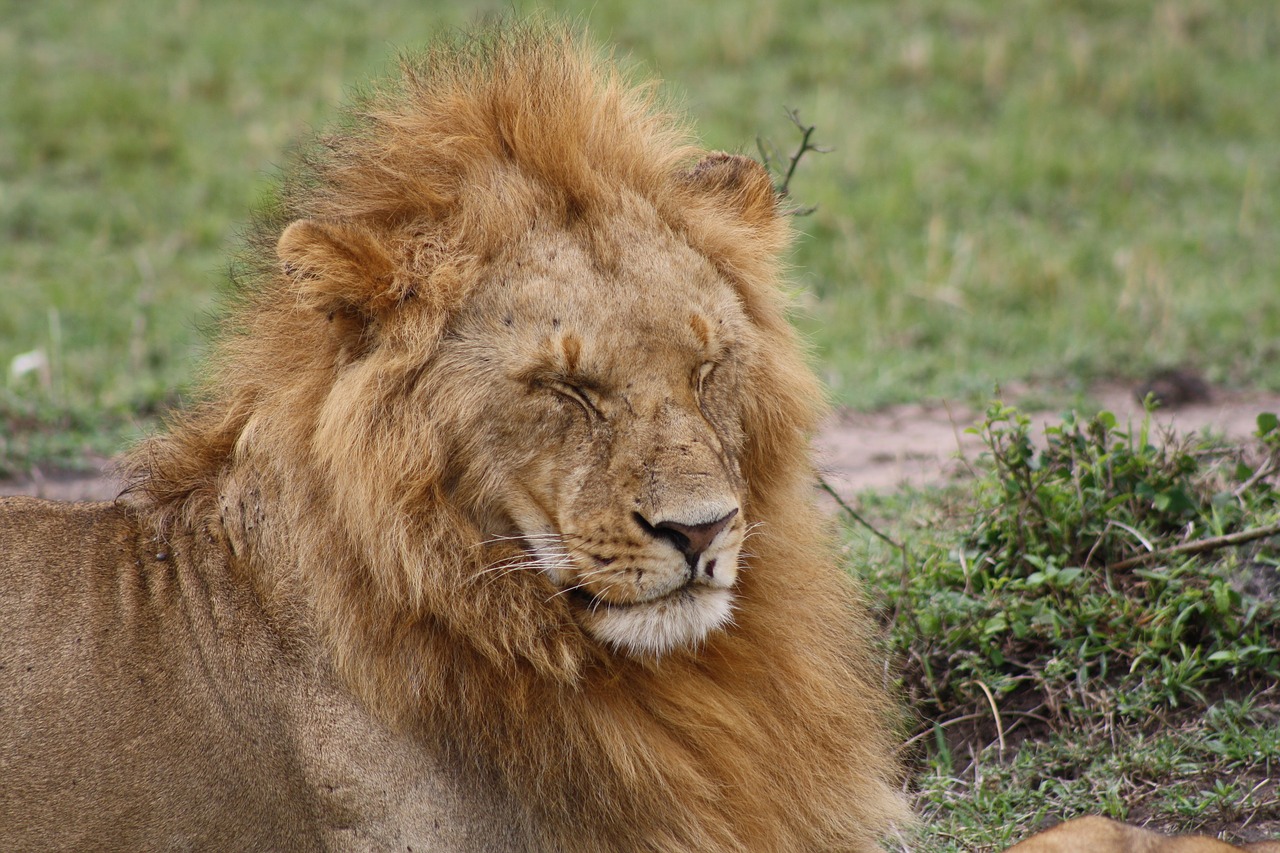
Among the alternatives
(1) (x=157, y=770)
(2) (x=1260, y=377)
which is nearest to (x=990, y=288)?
(2) (x=1260, y=377)

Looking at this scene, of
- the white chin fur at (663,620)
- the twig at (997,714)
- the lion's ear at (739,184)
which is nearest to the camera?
the white chin fur at (663,620)

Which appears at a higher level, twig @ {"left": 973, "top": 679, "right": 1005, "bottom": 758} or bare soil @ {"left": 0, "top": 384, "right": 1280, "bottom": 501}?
bare soil @ {"left": 0, "top": 384, "right": 1280, "bottom": 501}

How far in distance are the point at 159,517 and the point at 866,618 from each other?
1.65 meters

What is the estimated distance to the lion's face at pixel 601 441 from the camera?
251 centimetres

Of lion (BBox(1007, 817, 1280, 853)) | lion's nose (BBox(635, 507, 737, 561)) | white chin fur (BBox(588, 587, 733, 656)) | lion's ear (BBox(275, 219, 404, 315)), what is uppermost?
lion's ear (BBox(275, 219, 404, 315))

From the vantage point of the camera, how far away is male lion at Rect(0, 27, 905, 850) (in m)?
2.60

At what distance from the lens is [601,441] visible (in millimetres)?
2568

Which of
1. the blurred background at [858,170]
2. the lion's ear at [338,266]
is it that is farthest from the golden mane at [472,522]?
the blurred background at [858,170]

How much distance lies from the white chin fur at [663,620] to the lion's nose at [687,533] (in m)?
0.10

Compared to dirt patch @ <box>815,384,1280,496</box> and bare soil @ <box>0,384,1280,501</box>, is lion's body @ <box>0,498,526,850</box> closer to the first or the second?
bare soil @ <box>0,384,1280,501</box>

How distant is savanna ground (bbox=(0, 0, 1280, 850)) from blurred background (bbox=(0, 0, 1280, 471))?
0.08 feet

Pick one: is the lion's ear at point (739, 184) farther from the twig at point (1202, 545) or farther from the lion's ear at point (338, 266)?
the twig at point (1202, 545)

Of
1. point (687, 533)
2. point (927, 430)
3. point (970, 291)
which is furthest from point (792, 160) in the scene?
point (970, 291)

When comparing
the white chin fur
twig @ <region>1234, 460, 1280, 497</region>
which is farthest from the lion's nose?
twig @ <region>1234, 460, 1280, 497</region>
